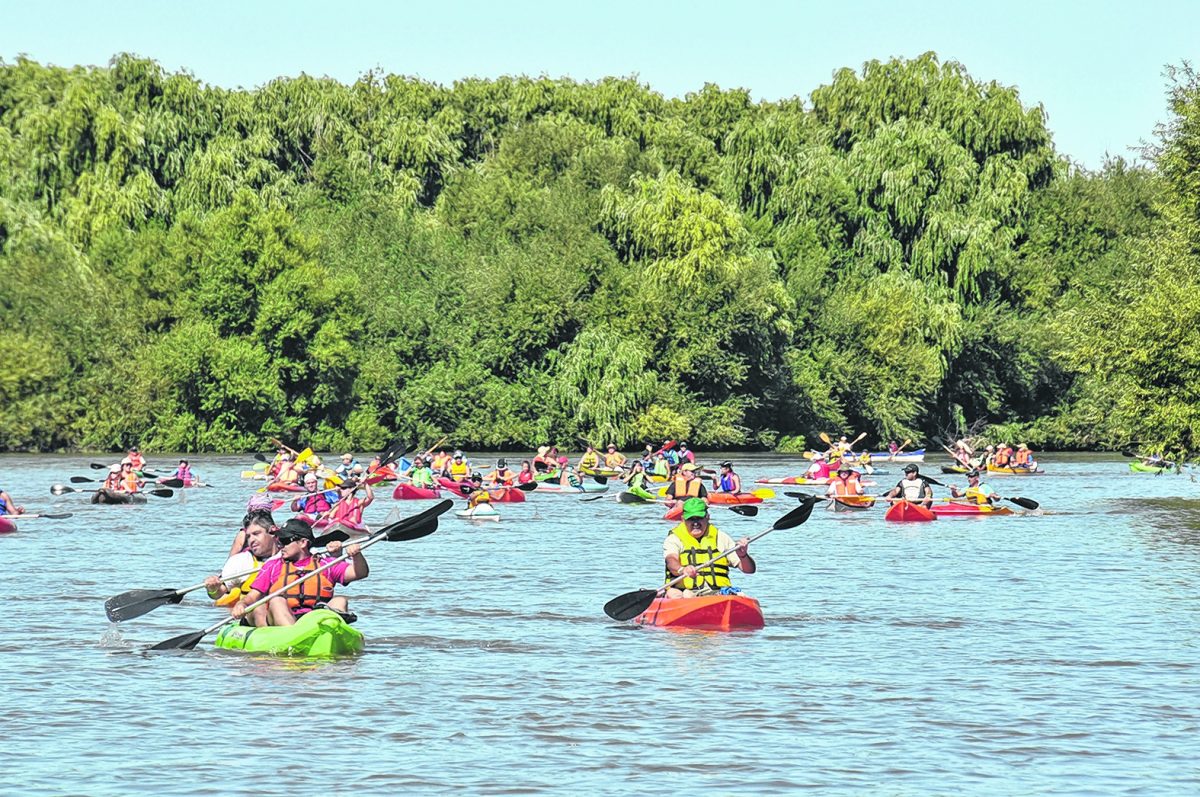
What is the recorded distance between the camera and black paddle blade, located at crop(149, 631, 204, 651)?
58.9 ft

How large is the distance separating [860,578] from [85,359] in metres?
44.6

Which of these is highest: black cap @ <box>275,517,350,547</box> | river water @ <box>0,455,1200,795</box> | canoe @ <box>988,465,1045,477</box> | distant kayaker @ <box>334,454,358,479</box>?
black cap @ <box>275,517,350,547</box>

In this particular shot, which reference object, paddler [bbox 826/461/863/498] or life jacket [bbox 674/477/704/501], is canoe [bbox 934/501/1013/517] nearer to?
paddler [bbox 826/461/863/498]

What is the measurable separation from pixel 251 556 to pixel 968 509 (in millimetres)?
23723

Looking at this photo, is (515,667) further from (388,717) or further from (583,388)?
(583,388)

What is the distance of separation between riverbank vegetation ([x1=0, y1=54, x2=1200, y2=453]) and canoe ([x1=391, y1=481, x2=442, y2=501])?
18551 millimetres

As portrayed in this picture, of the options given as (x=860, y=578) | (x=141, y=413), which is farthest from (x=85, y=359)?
(x=860, y=578)

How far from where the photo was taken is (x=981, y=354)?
6681cm

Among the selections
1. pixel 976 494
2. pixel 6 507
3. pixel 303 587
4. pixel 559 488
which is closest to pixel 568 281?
pixel 559 488

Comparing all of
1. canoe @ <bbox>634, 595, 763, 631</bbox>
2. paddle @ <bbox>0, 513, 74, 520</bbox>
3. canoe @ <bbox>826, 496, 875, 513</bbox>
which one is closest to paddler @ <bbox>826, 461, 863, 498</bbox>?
canoe @ <bbox>826, 496, 875, 513</bbox>

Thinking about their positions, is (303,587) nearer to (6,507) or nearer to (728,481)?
(6,507)

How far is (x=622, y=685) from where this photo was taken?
16.6 meters

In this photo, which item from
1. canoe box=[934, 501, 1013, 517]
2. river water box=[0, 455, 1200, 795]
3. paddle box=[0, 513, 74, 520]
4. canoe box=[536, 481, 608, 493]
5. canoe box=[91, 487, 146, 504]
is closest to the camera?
river water box=[0, 455, 1200, 795]

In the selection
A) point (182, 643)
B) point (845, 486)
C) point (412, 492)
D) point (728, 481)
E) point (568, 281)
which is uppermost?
point (568, 281)
